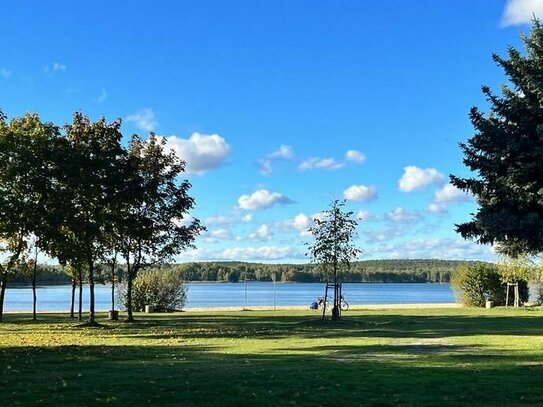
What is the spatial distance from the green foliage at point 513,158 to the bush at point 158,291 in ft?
118

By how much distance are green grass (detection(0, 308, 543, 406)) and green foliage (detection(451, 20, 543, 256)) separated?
10.9 ft

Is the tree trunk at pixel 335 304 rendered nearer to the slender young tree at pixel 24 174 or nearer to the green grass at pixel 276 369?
the green grass at pixel 276 369

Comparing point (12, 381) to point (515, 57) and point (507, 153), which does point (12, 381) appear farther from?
point (515, 57)

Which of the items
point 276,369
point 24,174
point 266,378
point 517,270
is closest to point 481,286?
point 517,270

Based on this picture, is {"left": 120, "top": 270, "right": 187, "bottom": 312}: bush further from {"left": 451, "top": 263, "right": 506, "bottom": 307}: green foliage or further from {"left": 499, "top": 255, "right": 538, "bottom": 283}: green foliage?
{"left": 499, "top": 255, "right": 538, "bottom": 283}: green foliage

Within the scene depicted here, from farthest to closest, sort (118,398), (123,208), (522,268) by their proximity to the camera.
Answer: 1. (522,268)
2. (123,208)
3. (118,398)

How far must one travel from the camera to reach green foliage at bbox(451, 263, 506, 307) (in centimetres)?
5175

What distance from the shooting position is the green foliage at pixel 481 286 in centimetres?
5175

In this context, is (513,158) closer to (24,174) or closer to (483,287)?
(24,174)

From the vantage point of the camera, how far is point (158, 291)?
51750 mm

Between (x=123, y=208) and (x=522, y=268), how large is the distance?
28629mm

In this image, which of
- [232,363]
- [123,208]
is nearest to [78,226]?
[123,208]

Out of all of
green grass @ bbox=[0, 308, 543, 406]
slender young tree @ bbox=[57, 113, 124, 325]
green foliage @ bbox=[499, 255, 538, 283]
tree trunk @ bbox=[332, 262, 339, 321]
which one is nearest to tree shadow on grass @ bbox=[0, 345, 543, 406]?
green grass @ bbox=[0, 308, 543, 406]

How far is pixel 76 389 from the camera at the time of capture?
34.6 ft
